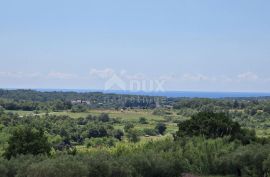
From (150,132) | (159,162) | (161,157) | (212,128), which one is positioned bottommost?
(150,132)

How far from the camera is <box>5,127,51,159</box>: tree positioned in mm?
33188

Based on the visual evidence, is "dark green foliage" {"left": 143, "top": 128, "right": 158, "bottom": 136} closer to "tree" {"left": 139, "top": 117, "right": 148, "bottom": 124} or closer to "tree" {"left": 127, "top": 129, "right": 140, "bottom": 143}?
"tree" {"left": 127, "top": 129, "right": 140, "bottom": 143}

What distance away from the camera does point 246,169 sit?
27312 millimetres

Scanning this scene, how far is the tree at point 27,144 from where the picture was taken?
109ft

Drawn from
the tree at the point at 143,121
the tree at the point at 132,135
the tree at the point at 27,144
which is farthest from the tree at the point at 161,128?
the tree at the point at 27,144

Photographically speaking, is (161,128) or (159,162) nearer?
(159,162)

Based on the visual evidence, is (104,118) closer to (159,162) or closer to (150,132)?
(150,132)

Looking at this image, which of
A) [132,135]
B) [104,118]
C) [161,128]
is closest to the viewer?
[132,135]

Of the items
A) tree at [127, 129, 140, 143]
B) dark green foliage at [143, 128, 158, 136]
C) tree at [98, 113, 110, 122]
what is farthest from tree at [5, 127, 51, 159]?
tree at [98, 113, 110, 122]

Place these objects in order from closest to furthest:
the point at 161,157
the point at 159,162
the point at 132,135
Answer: the point at 159,162 → the point at 161,157 → the point at 132,135

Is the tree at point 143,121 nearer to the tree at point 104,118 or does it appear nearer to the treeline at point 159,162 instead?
the tree at point 104,118

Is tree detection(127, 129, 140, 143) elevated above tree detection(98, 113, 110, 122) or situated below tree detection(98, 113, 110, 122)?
below

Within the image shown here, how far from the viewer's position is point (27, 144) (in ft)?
110

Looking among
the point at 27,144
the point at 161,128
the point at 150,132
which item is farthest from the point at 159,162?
the point at 161,128
